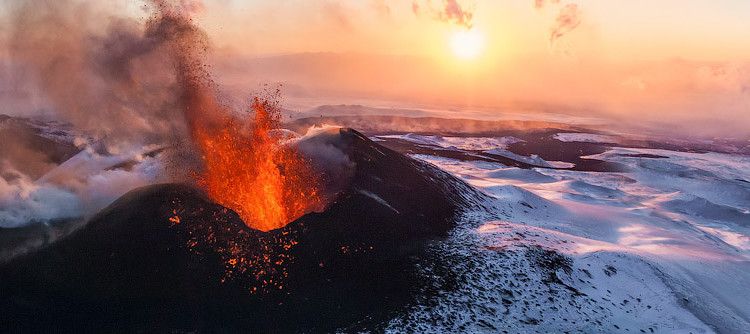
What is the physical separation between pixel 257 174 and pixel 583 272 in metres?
23.5

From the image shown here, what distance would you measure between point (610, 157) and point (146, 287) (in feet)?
386

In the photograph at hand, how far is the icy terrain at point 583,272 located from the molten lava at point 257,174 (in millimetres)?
10794

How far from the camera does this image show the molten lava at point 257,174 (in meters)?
25.7

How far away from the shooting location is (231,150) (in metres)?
29.1

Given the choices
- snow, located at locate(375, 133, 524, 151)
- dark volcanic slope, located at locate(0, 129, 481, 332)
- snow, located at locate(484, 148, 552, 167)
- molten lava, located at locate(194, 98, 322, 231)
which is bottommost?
snow, located at locate(484, 148, 552, 167)

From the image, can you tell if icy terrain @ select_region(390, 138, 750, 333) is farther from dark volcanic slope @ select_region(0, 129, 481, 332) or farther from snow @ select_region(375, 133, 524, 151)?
snow @ select_region(375, 133, 524, 151)

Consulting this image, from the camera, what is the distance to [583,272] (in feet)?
78.8

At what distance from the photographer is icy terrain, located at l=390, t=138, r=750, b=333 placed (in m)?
19.4

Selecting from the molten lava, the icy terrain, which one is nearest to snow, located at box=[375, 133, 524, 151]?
the icy terrain

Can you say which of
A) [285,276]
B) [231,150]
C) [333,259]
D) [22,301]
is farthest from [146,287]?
[231,150]

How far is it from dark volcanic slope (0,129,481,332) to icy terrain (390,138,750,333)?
3.14 meters

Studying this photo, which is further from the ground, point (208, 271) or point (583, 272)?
point (208, 271)

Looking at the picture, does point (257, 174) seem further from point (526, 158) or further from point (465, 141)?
point (465, 141)

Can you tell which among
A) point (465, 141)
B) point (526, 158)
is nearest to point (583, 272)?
point (526, 158)
